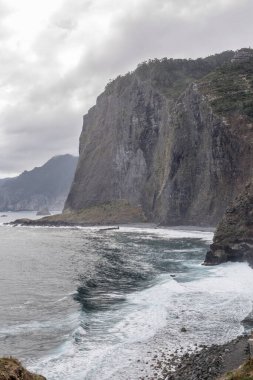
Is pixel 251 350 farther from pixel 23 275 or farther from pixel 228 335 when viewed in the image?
pixel 23 275

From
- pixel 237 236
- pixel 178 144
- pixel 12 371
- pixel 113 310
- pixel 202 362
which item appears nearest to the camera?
pixel 12 371

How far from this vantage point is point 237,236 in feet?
203

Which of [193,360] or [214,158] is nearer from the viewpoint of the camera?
[193,360]

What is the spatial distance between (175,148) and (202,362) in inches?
4486

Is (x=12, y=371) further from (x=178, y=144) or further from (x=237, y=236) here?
(x=178, y=144)

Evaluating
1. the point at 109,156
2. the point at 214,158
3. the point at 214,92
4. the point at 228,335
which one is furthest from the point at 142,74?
the point at 228,335

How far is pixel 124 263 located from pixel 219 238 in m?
15.5

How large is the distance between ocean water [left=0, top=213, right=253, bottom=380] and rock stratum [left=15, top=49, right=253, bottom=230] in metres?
45.5

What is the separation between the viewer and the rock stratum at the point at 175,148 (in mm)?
111062

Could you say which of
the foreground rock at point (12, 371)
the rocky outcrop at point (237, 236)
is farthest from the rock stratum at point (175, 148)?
the foreground rock at point (12, 371)

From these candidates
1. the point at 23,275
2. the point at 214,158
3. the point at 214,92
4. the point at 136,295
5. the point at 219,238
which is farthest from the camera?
the point at 214,92

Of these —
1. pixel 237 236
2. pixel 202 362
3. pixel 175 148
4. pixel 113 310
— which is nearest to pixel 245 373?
pixel 202 362

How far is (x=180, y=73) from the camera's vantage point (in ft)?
615

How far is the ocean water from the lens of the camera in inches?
1134
